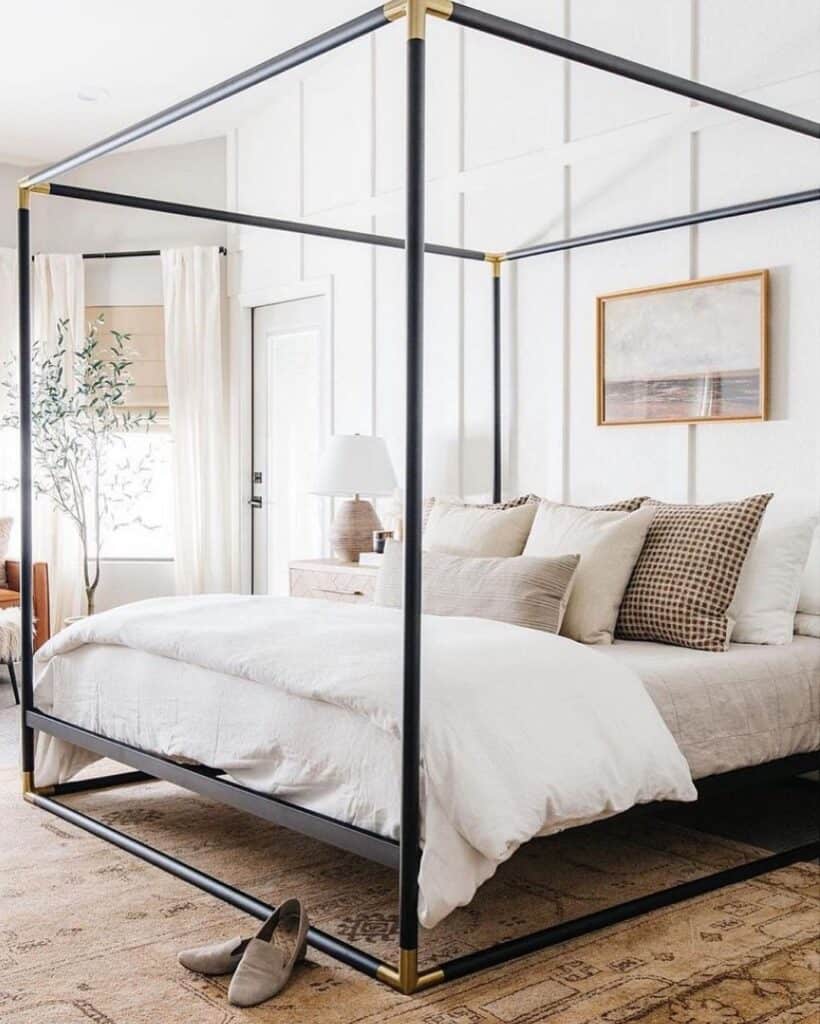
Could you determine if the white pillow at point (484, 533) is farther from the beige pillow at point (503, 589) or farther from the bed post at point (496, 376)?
the bed post at point (496, 376)

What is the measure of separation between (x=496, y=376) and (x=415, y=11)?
8.83 ft

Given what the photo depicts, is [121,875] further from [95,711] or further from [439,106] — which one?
[439,106]

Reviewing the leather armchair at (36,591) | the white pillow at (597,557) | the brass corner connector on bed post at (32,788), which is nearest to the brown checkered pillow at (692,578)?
the white pillow at (597,557)

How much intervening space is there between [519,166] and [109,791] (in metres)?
2.94

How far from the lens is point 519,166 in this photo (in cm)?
506

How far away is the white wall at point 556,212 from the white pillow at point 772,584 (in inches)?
10.4

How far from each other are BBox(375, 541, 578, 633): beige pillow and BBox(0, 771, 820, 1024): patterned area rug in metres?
0.68

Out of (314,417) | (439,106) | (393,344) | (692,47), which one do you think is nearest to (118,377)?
(314,417)

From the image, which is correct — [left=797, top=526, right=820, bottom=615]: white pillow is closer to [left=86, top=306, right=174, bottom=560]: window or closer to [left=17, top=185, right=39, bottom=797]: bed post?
[left=17, top=185, right=39, bottom=797]: bed post

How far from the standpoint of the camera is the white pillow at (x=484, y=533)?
4.20m

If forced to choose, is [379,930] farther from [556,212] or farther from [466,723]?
[556,212]

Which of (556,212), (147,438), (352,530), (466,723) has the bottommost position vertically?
(466,723)

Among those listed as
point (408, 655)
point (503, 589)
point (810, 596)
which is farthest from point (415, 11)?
point (810, 596)

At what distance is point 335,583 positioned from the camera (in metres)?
5.22
